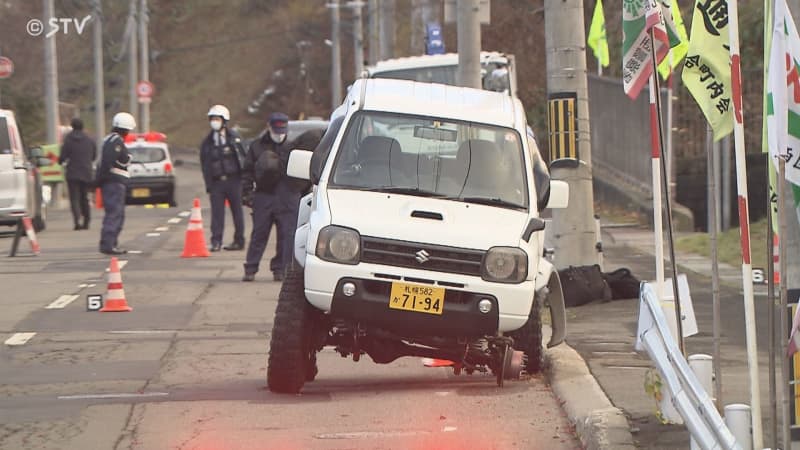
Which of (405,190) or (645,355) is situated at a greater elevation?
(405,190)

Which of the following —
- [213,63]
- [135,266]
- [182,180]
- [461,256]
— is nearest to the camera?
[461,256]

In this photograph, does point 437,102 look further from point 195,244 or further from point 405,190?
point 195,244

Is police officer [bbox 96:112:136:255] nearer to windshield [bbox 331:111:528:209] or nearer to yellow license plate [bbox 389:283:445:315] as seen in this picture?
windshield [bbox 331:111:528:209]

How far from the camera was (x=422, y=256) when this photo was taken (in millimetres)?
10711

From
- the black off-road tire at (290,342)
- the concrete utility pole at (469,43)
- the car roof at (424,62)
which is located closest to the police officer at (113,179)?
the concrete utility pole at (469,43)

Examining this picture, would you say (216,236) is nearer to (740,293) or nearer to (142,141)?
(740,293)

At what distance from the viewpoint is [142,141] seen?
41594 mm

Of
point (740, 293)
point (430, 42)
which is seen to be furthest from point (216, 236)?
point (430, 42)

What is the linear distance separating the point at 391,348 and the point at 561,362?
1.34m

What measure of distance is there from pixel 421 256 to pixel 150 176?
29.4m
